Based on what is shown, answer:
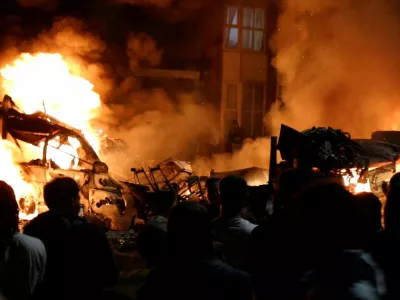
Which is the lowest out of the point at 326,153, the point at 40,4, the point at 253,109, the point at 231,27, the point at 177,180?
the point at 177,180

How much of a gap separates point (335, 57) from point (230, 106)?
451cm

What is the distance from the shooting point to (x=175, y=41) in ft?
71.3

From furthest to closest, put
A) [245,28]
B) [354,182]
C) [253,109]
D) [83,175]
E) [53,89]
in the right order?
[253,109], [245,28], [53,89], [83,175], [354,182]

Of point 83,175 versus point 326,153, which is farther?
point 83,175

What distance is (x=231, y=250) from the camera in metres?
4.20

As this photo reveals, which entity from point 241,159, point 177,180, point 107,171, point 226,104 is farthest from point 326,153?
point 226,104

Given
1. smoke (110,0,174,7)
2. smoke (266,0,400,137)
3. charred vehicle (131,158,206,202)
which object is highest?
smoke (110,0,174,7)

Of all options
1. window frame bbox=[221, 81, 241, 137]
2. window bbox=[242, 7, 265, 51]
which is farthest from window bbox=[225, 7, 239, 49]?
window frame bbox=[221, 81, 241, 137]

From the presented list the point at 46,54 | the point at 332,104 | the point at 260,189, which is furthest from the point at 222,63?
the point at 260,189

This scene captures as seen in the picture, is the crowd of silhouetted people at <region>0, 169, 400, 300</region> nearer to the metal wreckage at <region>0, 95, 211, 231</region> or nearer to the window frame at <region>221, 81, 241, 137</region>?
the metal wreckage at <region>0, 95, 211, 231</region>

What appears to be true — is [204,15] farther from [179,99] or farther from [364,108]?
[364,108]

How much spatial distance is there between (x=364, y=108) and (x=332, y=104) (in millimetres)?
1250

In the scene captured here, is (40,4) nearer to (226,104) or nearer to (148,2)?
(148,2)

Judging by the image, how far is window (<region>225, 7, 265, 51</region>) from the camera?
21531mm
